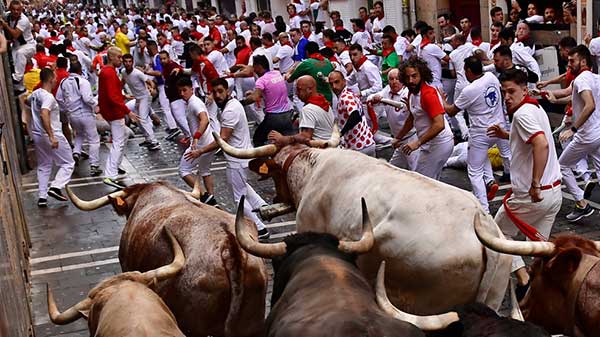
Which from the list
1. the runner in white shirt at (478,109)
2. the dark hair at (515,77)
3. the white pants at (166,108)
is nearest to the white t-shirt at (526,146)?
the dark hair at (515,77)

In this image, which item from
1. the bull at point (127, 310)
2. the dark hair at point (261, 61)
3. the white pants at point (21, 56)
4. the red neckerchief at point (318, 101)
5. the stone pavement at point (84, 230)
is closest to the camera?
the bull at point (127, 310)

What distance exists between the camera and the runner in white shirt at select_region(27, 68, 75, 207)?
14797mm

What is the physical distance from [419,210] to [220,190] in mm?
8172

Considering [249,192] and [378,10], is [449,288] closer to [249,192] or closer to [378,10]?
[249,192]

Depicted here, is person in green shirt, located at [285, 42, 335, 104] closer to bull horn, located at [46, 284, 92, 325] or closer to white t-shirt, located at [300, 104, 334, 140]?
white t-shirt, located at [300, 104, 334, 140]

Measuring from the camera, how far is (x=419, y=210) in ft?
22.7

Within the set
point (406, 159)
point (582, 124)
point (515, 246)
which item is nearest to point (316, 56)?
point (406, 159)

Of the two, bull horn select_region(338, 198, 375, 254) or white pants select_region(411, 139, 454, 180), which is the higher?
bull horn select_region(338, 198, 375, 254)

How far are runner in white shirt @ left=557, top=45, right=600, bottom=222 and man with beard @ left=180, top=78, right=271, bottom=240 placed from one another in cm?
383

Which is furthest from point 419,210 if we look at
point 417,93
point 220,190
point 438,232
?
point 220,190

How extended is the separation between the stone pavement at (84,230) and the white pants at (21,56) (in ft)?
8.34

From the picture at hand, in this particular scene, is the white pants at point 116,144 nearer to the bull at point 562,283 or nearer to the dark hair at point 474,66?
the dark hair at point 474,66

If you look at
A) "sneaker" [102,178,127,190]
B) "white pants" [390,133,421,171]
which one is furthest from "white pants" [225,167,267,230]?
"white pants" [390,133,421,171]

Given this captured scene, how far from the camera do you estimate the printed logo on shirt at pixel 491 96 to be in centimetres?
1190
